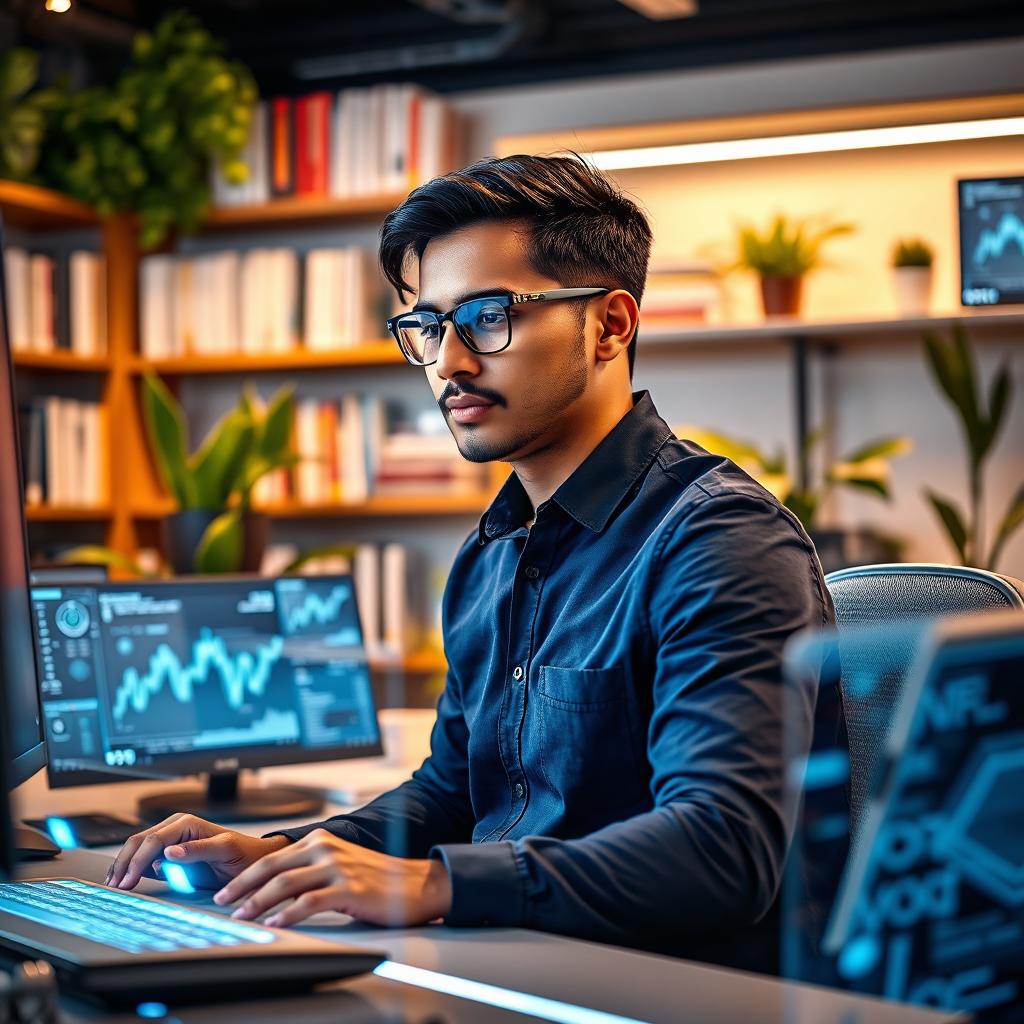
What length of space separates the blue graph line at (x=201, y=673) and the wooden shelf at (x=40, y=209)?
7.79 feet

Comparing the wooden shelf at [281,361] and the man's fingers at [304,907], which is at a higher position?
the wooden shelf at [281,361]

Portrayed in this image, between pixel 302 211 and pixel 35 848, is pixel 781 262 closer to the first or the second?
pixel 302 211

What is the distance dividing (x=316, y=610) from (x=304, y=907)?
111 cm

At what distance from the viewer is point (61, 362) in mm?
3998

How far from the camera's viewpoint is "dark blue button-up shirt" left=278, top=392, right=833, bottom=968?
1021mm

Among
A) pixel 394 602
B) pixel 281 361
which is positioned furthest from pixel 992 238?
pixel 281 361

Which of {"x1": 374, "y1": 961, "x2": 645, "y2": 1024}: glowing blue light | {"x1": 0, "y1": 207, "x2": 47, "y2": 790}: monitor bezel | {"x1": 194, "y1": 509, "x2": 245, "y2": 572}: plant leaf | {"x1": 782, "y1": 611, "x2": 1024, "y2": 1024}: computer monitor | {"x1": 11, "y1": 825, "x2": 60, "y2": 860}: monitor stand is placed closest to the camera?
{"x1": 782, "y1": 611, "x2": 1024, "y2": 1024}: computer monitor

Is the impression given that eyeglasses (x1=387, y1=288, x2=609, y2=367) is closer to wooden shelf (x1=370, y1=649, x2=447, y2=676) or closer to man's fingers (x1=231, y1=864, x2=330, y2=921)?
man's fingers (x1=231, y1=864, x2=330, y2=921)

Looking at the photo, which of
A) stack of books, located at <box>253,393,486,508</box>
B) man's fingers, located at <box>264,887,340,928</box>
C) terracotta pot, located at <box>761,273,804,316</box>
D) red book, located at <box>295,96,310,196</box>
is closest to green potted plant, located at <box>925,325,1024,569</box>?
terracotta pot, located at <box>761,273,804,316</box>

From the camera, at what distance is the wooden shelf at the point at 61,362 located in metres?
3.90

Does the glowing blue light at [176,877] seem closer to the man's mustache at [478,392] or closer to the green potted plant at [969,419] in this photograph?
the man's mustache at [478,392]

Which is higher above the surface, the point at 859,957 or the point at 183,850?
the point at 859,957

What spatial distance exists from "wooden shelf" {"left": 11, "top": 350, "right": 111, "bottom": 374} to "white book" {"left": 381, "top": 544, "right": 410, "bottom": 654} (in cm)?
104

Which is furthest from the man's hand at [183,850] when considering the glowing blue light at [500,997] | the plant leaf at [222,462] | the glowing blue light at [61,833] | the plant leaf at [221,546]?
the plant leaf at [222,462]
